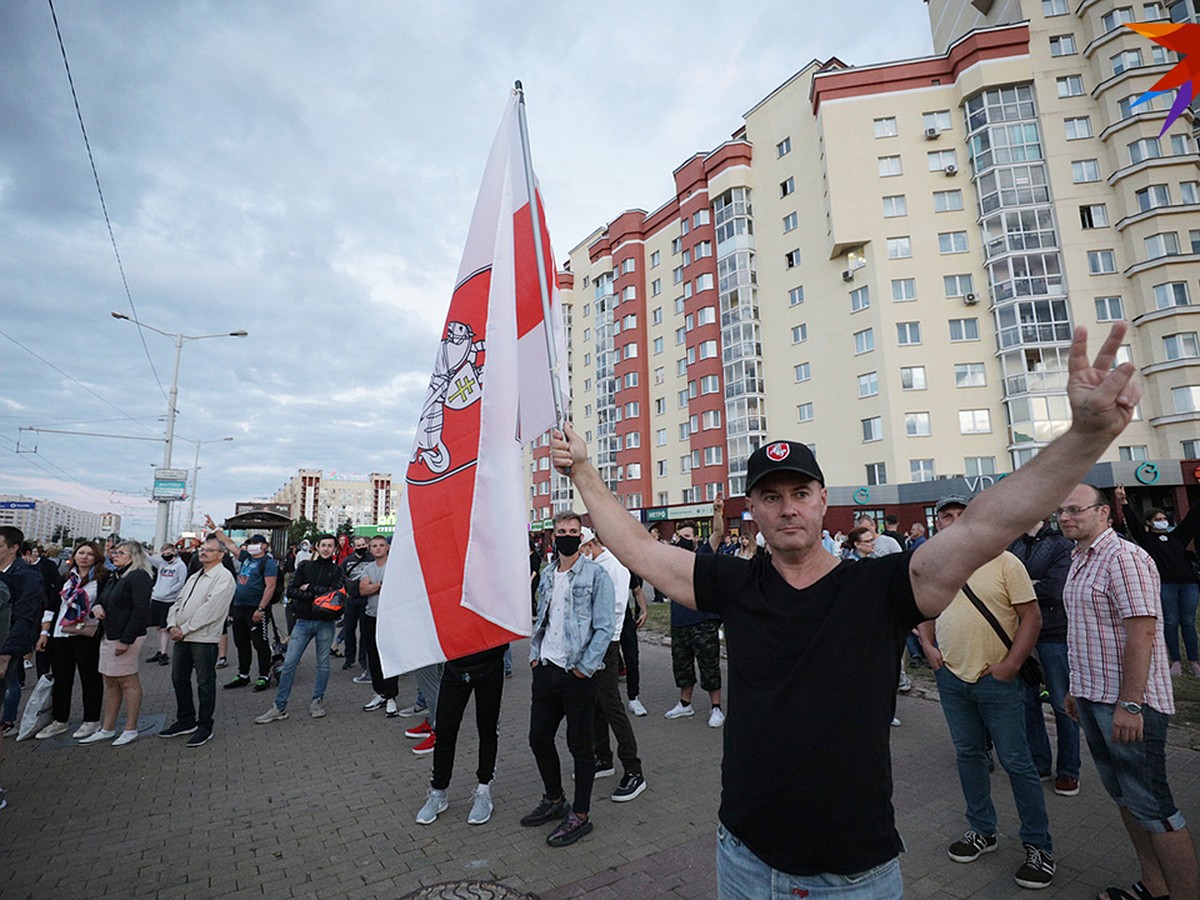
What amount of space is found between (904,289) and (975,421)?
8.36 m

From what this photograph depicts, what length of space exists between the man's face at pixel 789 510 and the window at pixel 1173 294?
3966cm

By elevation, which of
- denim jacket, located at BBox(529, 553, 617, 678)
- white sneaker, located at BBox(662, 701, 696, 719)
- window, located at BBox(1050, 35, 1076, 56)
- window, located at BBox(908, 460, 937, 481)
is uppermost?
window, located at BBox(1050, 35, 1076, 56)

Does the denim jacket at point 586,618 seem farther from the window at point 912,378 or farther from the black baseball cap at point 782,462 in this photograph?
the window at point 912,378

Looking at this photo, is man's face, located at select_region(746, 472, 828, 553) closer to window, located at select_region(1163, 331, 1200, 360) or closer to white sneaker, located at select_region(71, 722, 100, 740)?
white sneaker, located at select_region(71, 722, 100, 740)

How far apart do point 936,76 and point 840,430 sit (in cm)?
2176

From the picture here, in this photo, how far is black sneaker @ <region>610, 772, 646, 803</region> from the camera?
5207 mm

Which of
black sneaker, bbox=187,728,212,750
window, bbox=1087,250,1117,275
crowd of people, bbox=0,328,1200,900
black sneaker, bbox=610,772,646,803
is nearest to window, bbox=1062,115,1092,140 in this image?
window, bbox=1087,250,1117,275

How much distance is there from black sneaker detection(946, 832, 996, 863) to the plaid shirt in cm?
123

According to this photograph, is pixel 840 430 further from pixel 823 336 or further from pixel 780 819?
pixel 780 819

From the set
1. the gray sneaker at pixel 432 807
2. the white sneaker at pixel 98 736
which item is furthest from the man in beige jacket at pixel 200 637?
the gray sneaker at pixel 432 807

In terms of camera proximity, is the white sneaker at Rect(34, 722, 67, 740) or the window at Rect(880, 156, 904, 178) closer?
the white sneaker at Rect(34, 722, 67, 740)

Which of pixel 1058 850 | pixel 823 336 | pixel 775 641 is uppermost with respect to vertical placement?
pixel 823 336

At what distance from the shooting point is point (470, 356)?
175 inches

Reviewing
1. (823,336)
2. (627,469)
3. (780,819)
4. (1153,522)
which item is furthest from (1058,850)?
(627,469)
